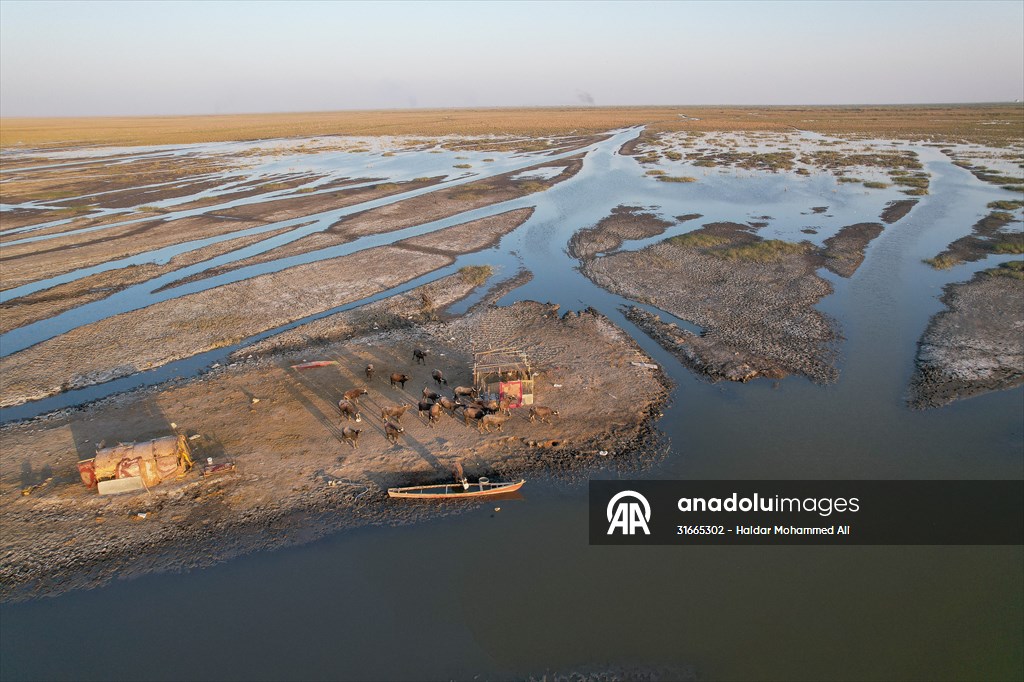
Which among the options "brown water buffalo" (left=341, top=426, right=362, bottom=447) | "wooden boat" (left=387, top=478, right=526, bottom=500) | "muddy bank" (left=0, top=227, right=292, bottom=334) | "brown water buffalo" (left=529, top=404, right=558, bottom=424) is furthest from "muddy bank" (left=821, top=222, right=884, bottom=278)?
"muddy bank" (left=0, top=227, right=292, bottom=334)

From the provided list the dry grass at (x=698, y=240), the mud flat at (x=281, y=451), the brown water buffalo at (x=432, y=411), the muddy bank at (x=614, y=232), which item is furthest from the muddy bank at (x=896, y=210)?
the brown water buffalo at (x=432, y=411)

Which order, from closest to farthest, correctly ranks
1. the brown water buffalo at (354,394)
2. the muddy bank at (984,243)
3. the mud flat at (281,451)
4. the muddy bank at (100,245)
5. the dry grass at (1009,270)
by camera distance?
the mud flat at (281,451)
the brown water buffalo at (354,394)
the dry grass at (1009,270)
the muddy bank at (984,243)
the muddy bank at (100,245)

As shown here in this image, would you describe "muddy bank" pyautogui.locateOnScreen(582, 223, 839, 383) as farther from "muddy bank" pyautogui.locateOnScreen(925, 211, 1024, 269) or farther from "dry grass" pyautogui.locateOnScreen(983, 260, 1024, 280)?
"dry grass" pyautogui.locateOnScreen(983, 260, 1024, 280)

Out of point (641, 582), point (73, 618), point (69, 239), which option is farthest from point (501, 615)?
point (69, 239)

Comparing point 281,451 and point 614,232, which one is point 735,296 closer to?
point 614,232

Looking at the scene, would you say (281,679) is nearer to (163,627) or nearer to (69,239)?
(163,627)

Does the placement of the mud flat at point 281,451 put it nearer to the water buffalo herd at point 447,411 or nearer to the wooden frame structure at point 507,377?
the water buffalo herd at point 447,411
